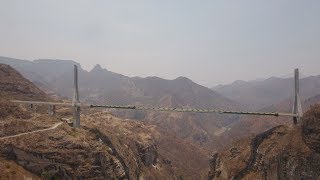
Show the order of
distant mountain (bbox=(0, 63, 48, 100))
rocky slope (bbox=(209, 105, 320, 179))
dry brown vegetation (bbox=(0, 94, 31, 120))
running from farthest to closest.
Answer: distant mountain (bbox=(0, 63, 48, 100))
dry brown vegetation (bbox=(0, 94, 31, 120))
rocky slope (bbox=(209, 105, 320, 179))

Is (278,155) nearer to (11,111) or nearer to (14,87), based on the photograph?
(11,111)

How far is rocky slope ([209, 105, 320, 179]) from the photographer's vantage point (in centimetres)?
8831

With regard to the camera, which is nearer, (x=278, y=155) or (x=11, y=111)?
(x=278, y=155)

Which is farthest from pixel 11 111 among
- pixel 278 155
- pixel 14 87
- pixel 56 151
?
pixel 278 155

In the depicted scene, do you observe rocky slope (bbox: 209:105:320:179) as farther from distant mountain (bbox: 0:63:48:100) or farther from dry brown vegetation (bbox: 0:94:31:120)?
distant mountain (bbox: 0:63:48:100)

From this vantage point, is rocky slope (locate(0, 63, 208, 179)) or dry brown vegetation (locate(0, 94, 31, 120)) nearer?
rocky slope (locate(0, 63, 208, 179))

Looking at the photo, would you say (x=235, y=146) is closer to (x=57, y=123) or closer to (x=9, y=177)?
(x=57, y=123)

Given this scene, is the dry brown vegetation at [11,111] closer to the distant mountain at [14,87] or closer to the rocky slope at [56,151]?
the rocky slope at [56,151]

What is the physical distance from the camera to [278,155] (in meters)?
94.2

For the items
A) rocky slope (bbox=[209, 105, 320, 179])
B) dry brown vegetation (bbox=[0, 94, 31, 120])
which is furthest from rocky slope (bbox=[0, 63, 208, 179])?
rocky slope (bbox=[209, 105, 320, 179])

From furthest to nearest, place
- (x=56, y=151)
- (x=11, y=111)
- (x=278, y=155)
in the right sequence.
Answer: (x=11, y=111)
(x=56, y=151)
(x=278, y=155)

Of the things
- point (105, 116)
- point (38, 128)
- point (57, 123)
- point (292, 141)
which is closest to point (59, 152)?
point (38, 128)

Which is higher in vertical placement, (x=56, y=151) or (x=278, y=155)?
(x=56, y=151)

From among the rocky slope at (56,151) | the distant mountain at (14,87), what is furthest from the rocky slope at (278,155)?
the distant mountain at (14,87)
